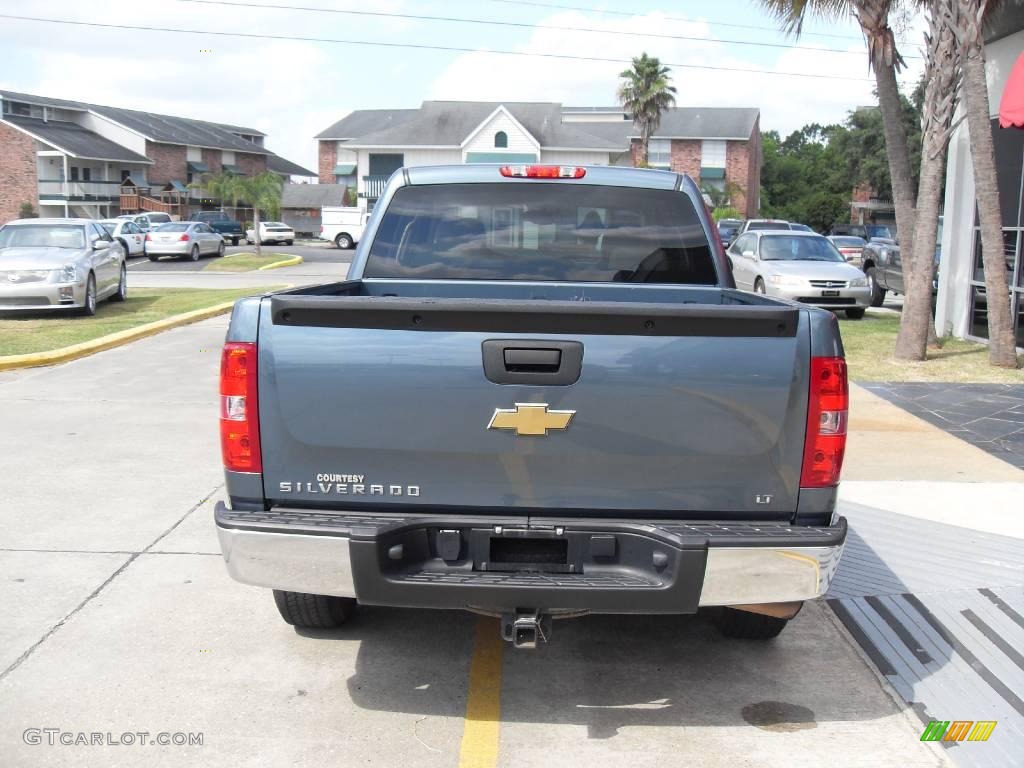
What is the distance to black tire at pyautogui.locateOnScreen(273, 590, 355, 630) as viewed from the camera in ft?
15.6

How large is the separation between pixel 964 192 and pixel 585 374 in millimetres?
14119

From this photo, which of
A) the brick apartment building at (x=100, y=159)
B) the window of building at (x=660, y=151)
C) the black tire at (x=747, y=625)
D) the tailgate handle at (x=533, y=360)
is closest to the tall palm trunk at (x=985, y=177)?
the black tire at (x=747, y=625)

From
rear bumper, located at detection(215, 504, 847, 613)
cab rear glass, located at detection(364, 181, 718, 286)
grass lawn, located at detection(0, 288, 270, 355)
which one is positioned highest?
cab rear glass, located at detection(364, 181, 718, 286)

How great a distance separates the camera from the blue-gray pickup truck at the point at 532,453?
369 cm

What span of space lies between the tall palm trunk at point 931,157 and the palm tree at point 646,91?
44.1 meters

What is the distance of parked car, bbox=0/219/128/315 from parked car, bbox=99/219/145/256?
23343mm

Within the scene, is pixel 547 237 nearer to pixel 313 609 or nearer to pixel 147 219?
pixel 313 609

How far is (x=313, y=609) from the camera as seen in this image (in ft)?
15.8

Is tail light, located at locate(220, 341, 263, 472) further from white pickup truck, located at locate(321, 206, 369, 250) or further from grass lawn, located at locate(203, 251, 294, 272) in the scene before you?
white pickup truck, located at locate(321, 206, 369, 250)

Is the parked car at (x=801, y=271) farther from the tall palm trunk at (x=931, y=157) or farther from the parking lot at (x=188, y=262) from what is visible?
the parking lot at (x=188, y=262)

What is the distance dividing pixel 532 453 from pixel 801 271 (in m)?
16.9

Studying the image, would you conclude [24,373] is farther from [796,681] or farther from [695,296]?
[796,681]

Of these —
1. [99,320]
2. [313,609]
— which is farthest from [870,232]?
[313,609]

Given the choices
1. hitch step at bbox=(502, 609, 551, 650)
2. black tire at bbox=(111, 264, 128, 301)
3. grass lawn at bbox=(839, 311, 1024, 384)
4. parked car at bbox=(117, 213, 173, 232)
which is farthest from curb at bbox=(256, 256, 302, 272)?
hitch step at bbox=(502, 609, 551, 650)
